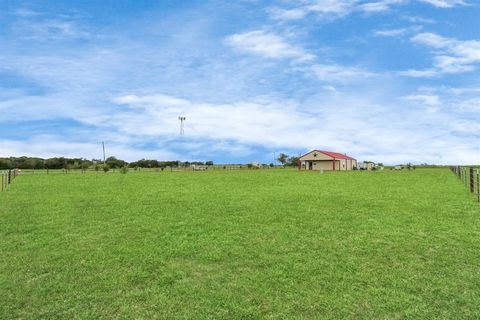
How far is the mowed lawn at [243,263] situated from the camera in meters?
6.39

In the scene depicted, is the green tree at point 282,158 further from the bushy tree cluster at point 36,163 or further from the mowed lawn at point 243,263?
the mowed lawn at point 243,263

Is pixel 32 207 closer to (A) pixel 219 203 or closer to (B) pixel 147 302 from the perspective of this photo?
(A) pixel 219 203

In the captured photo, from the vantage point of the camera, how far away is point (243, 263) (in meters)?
8.26

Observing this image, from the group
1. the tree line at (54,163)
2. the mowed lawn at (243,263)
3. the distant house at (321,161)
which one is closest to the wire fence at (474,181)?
the mowed lawn at (243,263)

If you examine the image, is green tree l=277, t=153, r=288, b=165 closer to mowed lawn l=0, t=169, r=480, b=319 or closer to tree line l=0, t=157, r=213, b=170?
tree line l=0, t=157, r=213, b=170

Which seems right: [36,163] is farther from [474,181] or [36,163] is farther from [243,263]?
[243,263]

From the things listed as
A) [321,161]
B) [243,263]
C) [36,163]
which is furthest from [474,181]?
[36,163]

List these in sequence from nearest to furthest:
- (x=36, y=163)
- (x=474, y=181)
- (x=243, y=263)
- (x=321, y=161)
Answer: (x=243, y=263) → (x=474, y=181) → (x=321, y=161) → (x=36, y=163)

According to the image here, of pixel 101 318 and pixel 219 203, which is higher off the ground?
pixel 219 203

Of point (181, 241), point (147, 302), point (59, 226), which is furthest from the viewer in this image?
point (59, 226)

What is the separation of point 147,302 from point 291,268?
3.05 m

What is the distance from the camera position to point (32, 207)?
16.3 m

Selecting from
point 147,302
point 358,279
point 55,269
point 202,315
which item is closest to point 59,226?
point 55,269

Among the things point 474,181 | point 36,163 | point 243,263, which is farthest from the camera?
point 36,163
